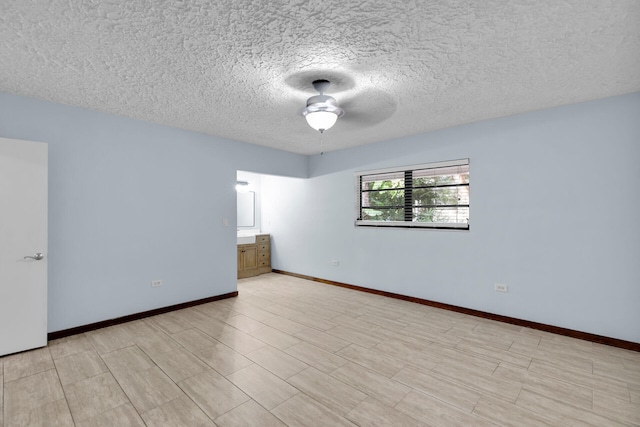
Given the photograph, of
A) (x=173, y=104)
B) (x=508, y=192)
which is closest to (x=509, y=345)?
(x=508, y=192)

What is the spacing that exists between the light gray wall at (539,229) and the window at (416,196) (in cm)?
14

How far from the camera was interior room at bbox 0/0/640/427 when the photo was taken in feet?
6.39

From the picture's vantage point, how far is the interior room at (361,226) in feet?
6.39

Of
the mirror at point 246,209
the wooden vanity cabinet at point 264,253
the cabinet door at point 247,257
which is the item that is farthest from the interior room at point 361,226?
the mirror at point 246,209

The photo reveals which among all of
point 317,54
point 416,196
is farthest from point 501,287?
point 317,54

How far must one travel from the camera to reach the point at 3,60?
228cm

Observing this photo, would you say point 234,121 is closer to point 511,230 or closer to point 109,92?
point 109,92

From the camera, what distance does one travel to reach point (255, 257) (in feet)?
20.9

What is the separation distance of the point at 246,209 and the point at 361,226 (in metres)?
3.03

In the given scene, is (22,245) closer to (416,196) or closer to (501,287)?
(416,196)

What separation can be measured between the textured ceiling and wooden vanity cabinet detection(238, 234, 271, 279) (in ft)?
10.8

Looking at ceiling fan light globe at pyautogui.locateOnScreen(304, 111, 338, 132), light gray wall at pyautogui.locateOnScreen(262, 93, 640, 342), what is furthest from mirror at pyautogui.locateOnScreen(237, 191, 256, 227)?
ceiling fan light globe at pyautogui.locateOnScreen(304, 111, 338, 132)

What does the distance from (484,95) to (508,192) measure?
4.28 feet

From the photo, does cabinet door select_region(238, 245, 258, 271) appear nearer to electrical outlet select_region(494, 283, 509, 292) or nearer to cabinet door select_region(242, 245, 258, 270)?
cabinet door select_region(242, 245, 258, 270)
